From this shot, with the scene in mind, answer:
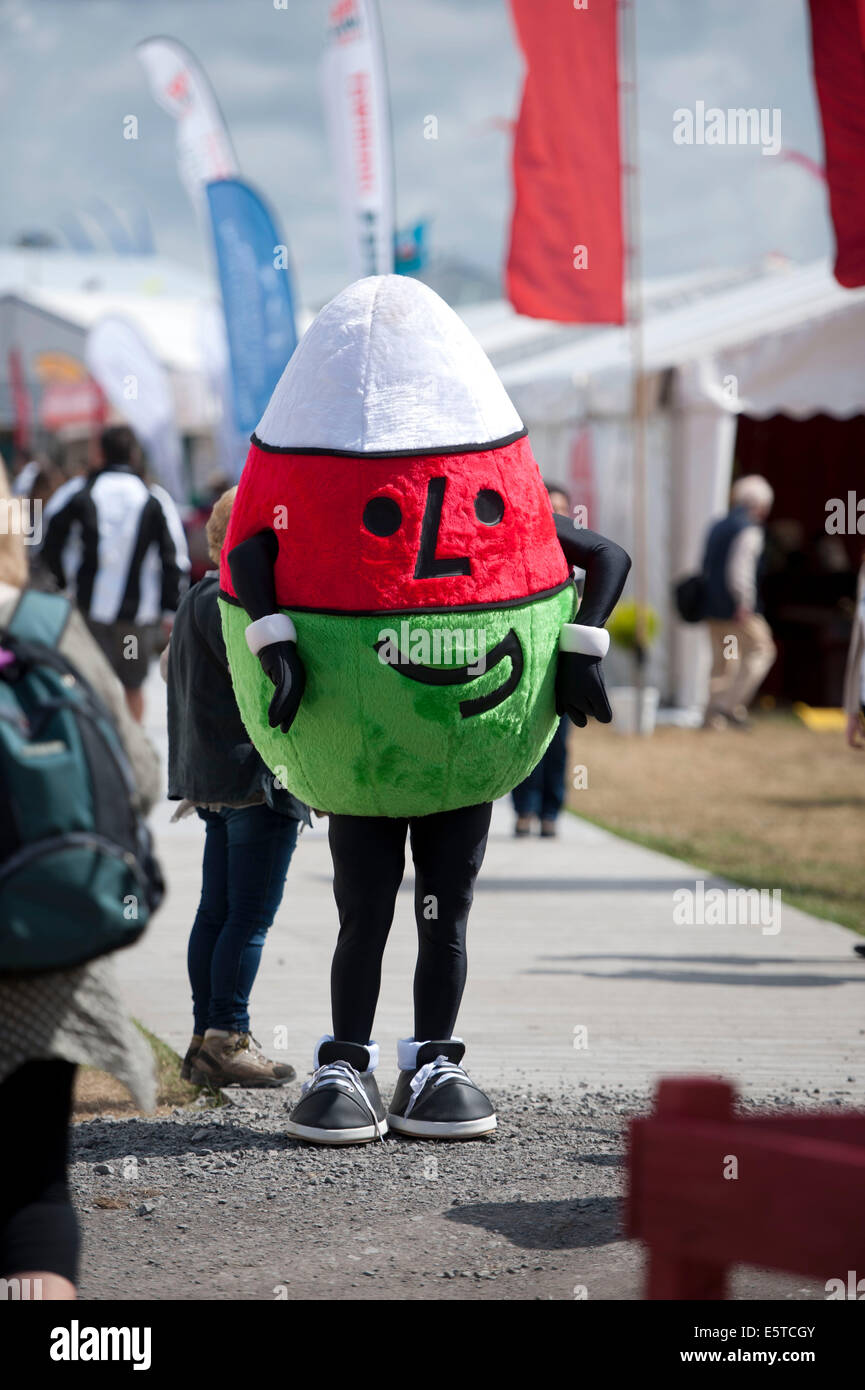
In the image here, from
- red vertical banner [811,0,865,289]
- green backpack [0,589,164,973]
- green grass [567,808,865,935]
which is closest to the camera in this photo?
green backpack [0,589,164,973]

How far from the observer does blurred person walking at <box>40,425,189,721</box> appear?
29.2 ft

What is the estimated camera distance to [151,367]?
2555 cm

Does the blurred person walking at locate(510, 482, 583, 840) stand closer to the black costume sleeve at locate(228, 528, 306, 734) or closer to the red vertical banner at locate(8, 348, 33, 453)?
the black costume sleeve at locate(228, 528, 306, 734)

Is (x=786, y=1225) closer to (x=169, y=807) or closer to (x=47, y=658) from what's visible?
(x=47, y=658)

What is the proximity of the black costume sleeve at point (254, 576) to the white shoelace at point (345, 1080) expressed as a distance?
3.98 ft

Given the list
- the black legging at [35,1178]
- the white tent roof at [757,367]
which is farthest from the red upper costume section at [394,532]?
A: the white tent roof at [757,367]

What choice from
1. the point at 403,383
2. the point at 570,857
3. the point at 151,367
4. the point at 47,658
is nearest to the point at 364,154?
the point at 570,857

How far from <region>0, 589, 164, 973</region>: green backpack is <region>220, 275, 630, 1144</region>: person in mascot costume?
147 cm

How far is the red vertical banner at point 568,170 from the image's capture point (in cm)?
1233

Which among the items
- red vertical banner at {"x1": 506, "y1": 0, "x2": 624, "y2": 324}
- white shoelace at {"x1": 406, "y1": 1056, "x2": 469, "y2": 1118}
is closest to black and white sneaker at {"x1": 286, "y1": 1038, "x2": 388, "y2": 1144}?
white shoelace at {"x1": 406, "y1": 1056, "x2": 469, "y2": 1118}

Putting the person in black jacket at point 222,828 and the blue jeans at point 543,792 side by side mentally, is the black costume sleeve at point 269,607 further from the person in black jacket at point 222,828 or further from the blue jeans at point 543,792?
the blue jeans at point 543,792

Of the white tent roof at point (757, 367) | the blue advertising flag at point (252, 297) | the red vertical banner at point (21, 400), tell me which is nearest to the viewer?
the blue advertising flag at point (252, 297)

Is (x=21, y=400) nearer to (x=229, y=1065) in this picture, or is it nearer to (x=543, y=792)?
(x=543, y=792)

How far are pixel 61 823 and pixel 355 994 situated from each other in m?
2.05
